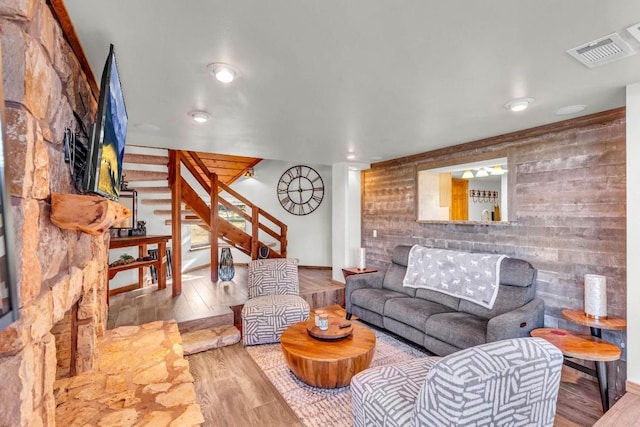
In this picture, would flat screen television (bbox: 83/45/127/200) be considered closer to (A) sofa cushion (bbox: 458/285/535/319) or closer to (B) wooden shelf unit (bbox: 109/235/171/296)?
(B) wooden shelf unit (bbox: 109/235/171/296)

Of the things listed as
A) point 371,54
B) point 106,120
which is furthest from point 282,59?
point 106,120

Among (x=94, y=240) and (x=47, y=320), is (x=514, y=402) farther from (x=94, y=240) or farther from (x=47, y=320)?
(x=94, y=240)

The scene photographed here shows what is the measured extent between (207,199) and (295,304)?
4329 millimetres

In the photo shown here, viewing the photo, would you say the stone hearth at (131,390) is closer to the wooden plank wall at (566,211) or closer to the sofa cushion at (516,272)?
the sofa cushion at (516,272)

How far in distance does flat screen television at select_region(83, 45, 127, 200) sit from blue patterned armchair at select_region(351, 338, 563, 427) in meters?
1.72

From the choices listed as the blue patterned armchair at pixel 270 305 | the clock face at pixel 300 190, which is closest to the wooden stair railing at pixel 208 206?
the clock face at pixel 300 190

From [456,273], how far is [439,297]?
340mm

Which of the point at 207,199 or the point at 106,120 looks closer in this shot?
the point at 106,120

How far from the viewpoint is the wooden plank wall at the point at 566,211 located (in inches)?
97.9

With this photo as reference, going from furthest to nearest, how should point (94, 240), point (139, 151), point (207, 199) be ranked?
1. point (207, 199)
2. point (139, 151)
3. point (94, 240)

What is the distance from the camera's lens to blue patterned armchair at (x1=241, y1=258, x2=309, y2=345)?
3.23m

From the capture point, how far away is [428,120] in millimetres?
2814

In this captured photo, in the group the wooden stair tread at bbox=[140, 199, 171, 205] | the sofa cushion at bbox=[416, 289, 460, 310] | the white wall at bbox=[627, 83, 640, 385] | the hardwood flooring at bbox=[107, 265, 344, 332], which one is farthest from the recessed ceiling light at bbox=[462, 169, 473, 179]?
the wooden stair tread at bbox=[140, 199, 171, 205]

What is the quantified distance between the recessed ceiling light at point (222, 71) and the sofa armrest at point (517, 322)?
273cm
